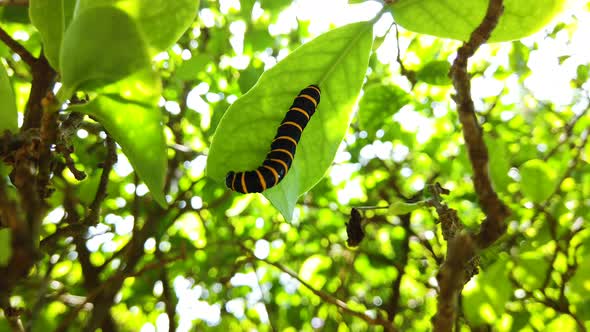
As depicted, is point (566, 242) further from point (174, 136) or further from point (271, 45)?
point (174, 136)

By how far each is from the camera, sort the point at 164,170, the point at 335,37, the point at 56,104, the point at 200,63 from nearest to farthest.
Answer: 1. the point at 56,104
2. the point at 164,170
3. the point at 335,37
4. the point at 200,63

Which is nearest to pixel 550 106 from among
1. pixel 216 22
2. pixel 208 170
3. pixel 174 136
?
pixel 216 22

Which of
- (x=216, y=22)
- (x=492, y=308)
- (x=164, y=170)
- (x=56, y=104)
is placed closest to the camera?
(x=56, y=104)

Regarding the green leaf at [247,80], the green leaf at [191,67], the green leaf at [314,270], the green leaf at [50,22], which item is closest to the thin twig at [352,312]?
the green leaf at [247,80]

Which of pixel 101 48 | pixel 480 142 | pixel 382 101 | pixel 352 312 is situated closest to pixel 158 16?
pixel 101 48

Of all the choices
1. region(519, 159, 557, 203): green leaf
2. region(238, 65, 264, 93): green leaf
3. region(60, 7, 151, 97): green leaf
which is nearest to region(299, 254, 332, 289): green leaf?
region(238, 65, 264, 93): green leaf

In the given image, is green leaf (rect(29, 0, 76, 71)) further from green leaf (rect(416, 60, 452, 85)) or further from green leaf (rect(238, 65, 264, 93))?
green leaf (rect(416, 60, 452, 85))
